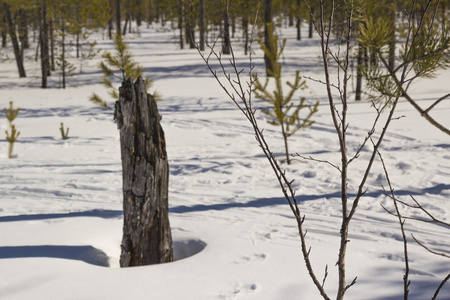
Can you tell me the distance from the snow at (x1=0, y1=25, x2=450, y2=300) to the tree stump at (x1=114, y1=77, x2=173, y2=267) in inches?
8.4

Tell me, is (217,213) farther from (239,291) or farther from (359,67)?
(359,67)

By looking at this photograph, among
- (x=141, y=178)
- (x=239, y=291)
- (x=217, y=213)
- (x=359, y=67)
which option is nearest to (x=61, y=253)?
(x=141, y=178)

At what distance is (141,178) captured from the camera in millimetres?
3477

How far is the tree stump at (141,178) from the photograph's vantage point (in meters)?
3.49

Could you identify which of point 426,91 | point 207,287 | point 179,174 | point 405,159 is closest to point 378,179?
point 405,159

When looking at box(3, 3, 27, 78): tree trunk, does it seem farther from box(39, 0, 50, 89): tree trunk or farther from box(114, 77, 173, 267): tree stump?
box(114, 77, 173, 267): tree stump

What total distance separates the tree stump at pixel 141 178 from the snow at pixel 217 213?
21cm

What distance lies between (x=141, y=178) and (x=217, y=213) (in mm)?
1714

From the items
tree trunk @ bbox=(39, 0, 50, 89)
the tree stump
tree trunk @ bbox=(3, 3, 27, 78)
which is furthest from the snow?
tree trunk @ bbox=(3, 3, 27, 78)

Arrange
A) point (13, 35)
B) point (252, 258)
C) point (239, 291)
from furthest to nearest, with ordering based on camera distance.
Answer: point (13, 35) → point (252, 258) → point (239, 291)

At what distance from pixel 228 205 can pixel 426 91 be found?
403 inches

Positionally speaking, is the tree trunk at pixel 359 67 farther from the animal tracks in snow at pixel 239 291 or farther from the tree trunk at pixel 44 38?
the tree trunk at pixel 44 38

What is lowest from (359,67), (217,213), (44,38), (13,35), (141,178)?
(217,213)

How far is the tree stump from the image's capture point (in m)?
3.49
